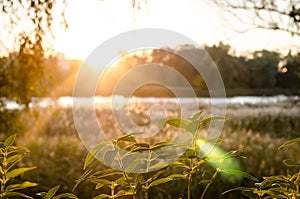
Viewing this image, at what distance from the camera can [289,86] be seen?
30.2 m

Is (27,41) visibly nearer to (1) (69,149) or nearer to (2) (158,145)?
(2) (158,145)

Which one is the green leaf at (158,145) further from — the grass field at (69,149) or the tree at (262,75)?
the tree at (262,75)

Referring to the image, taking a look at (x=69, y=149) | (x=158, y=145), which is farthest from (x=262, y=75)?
(x=158, y=145)

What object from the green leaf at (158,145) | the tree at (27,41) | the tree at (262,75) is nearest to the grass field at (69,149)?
the tree at (27,41)

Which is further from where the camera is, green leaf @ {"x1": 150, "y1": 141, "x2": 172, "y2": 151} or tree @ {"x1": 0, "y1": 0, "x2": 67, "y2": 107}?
tree @ {"x1": 0, "y1": 0, "x2": 67, "y2": 107}

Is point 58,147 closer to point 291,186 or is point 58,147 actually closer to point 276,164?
point 276,164

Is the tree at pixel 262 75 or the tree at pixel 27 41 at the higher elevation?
the tree at pixel 262 75

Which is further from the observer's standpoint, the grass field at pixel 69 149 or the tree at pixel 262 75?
the tree at pixel 262 75

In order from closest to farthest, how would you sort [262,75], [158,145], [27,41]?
[158,145] < [27,41] < [262,75]

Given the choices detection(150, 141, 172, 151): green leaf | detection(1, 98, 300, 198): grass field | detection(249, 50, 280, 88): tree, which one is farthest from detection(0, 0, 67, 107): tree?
detection(249, 50, 280, 88): tree

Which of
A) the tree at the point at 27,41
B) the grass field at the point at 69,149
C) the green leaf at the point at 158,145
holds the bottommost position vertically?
the grass field at the point at 69,149

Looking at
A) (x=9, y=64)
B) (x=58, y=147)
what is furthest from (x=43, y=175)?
(x=9, y=64)

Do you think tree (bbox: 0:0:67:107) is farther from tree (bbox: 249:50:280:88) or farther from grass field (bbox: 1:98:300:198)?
tree (bbox: 249:50:280:88)

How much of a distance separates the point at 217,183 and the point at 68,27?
361 cm
